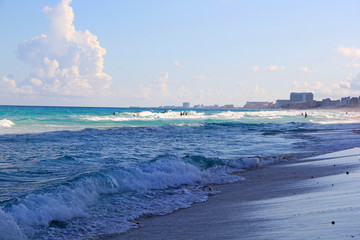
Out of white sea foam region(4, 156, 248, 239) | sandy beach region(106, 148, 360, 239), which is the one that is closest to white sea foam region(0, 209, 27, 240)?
white sea foam region(4, 156, 248, 239)

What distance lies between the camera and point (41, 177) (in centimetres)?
852

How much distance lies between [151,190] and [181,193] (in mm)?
719

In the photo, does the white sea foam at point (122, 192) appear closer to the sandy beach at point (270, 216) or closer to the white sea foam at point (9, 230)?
the white sea foam at point (9, 230)

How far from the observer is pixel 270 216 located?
4.65 meters

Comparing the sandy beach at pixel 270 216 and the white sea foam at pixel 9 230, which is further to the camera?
the white sea foam at pixel 9 230

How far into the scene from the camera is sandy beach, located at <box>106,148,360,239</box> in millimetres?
3658

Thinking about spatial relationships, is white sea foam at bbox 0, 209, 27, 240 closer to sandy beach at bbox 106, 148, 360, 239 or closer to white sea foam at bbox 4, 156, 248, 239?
white sea foam at bbox 4, 156, 248, 239

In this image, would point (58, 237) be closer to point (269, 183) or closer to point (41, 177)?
point (41, 177)

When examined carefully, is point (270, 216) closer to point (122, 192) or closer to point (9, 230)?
point (9, 230)

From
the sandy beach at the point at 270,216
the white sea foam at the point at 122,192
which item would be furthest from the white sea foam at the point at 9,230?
the sandy beach at the point at 270,216

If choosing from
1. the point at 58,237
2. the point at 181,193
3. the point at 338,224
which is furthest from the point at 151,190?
the point at 338,224

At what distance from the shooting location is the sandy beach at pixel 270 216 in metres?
3.66

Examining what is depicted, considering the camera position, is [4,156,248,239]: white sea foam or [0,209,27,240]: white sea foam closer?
[0,209,27,240]: white sea foam

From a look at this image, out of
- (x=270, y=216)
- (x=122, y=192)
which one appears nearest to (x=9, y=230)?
(x=122, y=192)
